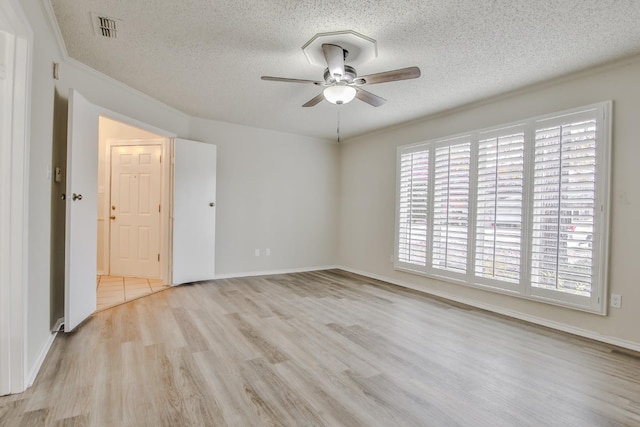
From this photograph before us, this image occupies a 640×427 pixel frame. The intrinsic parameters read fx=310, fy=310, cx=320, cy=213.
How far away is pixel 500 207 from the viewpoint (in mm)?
3451

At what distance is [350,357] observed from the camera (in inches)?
92.1

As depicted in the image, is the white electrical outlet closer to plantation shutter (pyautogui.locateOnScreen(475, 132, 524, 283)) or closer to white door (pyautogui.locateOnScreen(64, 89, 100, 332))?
plantation shutter (pyautogui.locateOnScreen(475, 132, 524, 283))

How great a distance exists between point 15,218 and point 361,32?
8.29 ft

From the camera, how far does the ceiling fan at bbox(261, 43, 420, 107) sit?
230 cm

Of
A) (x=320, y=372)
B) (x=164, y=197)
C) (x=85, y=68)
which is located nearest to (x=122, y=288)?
(x=164, y=197)

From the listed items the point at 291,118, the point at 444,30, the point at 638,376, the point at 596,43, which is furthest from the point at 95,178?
the point at 638,376

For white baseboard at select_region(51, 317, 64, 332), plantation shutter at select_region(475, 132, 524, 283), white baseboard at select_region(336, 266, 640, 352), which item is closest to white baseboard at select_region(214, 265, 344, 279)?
white baseboard at select_region(336, 266, 640, 352)

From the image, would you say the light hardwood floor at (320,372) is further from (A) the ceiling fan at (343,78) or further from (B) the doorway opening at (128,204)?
(A) the ceiling fan at (343,78)

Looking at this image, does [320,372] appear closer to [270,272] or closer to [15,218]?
[15,218]

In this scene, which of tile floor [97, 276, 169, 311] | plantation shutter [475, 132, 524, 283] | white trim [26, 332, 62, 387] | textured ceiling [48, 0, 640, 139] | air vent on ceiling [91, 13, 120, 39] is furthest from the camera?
tile floor [97, 276, 169, 311]

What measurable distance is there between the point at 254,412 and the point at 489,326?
2.45 metres

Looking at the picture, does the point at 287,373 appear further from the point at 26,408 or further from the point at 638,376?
the point at 638,376

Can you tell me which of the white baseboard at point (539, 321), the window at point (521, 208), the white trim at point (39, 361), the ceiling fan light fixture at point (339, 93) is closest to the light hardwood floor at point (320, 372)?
the white trim at point (39, 361)

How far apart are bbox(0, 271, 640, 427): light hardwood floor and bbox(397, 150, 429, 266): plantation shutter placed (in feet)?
3.94
